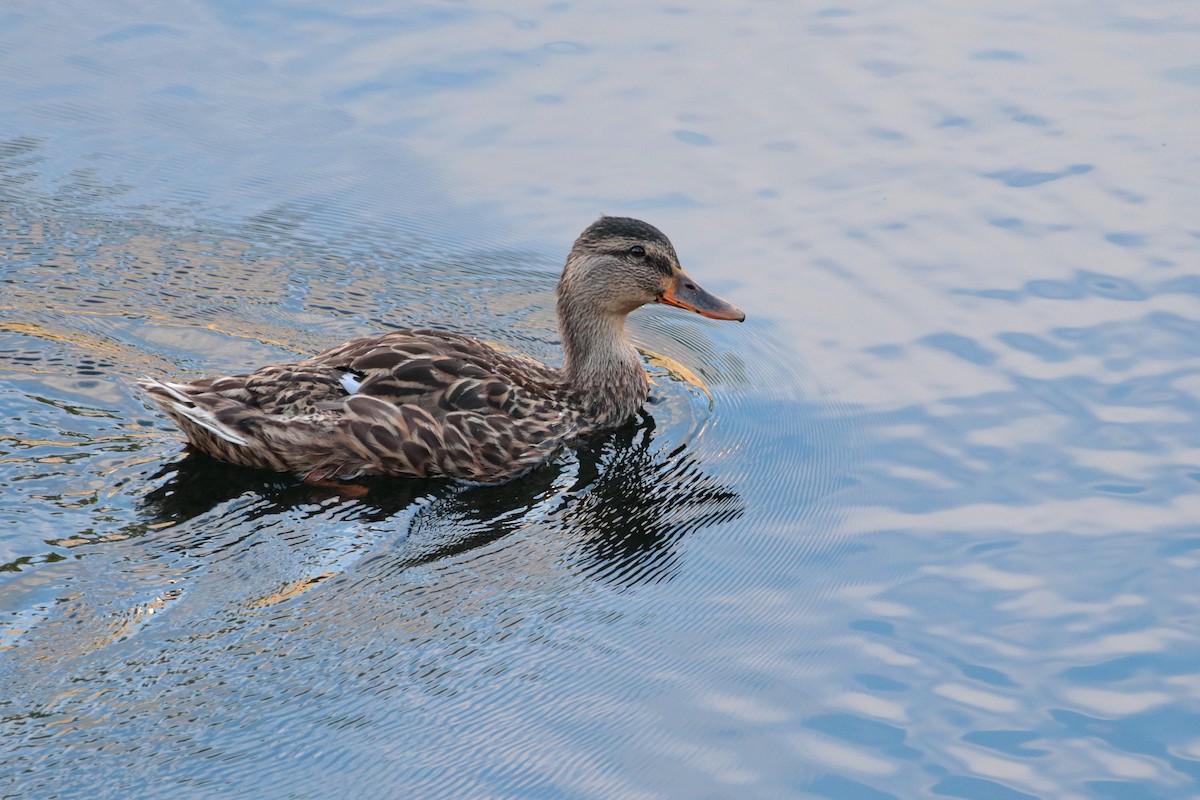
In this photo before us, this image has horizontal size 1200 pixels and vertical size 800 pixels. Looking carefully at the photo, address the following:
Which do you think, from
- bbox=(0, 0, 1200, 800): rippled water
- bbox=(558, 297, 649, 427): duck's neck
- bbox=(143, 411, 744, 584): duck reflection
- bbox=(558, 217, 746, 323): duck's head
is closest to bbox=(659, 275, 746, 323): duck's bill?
bbox=(558, 217, 746, 323): duck's head

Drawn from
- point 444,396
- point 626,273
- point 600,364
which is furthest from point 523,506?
point 626,273

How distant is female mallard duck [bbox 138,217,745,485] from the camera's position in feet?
28.0

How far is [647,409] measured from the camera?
9844mm

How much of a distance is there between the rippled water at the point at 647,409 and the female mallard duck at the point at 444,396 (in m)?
0.21

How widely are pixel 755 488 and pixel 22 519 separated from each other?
390cm

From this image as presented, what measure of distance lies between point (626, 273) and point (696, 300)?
1.56ft

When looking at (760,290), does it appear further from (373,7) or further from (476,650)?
(373,7)

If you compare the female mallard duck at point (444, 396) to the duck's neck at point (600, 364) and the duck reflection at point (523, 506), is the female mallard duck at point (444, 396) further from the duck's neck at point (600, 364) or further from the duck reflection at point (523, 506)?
the duck reflection at point (523, 506)

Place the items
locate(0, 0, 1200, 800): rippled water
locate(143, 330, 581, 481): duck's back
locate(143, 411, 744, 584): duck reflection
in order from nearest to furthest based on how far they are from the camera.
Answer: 1. locate(0, 0, 1200, 800): rippled water
2. locate(143, 411, 744, 584): duck reflection
3. locate(143, 330, 581, 481): duck's back

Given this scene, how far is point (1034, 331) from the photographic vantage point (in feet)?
32.5

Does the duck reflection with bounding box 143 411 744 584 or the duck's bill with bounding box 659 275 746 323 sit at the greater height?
the duck's bill with bounding box 659 275 746 323

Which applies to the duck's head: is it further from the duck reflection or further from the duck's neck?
the duck reflection

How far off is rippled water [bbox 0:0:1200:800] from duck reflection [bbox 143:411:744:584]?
29 mm

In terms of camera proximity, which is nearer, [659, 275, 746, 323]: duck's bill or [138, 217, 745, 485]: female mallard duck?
[138, 217, 745, 485]: female mallard duck
